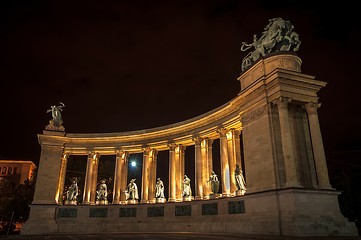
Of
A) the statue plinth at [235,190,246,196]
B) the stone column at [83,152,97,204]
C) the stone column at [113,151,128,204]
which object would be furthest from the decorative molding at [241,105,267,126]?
the stone column at [83,152,97,204]

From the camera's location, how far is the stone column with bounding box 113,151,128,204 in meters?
48.0

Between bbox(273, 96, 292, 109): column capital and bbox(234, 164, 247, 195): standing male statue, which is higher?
bbox(273, 96, 292, 109): column capital

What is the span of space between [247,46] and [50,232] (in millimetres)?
37202

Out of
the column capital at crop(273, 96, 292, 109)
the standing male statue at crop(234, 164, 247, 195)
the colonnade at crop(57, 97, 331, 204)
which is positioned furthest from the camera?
the standing male statue at crop(234, 164, 247, 195)

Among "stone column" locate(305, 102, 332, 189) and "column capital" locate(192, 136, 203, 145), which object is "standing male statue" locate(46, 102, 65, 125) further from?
"stone column" locate(305, 102, 332, 189)

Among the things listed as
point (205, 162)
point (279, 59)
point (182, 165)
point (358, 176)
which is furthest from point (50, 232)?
point (358, 176)

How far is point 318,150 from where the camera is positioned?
2816 centimetres

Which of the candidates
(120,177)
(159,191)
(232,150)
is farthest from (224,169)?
(120,177)

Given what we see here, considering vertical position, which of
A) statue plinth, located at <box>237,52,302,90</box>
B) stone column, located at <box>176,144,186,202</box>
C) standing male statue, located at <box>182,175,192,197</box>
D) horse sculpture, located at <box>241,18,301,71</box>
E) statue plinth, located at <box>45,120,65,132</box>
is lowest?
standing male statue, located at <box>182,175,192,197</box>

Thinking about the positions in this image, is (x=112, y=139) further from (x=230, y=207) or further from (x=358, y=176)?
(x=358, y=176)

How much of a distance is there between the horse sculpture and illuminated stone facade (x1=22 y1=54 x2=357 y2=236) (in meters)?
1.76

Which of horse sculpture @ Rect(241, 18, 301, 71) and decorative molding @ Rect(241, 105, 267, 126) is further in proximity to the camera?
horse sculpture @ Rect(241, 18, 301, 71)

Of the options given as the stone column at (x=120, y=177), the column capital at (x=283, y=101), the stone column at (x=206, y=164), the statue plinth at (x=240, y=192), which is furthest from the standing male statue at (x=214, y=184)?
the stone column at (x=120, y=177)

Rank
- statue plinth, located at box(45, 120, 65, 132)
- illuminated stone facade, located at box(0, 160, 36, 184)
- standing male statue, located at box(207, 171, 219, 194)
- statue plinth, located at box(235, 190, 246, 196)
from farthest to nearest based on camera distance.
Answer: illuminated stone facade, located at box(0, 160, 36, 184) < statue plinth, located at box(45, 120, 65, 132) < standing male statue, located at box(207, 171, 219, 194) < statue plinth, located at box(235, 190, 246, 196)
